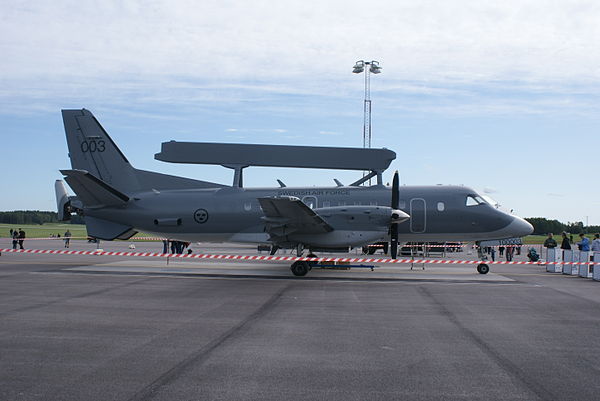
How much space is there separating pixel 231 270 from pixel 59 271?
6.54 metres

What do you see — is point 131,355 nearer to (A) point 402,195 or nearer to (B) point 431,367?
(B) point 431,367

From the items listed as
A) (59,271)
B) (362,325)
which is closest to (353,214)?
(362,325)

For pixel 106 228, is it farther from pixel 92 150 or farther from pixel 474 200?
pixel 474 200

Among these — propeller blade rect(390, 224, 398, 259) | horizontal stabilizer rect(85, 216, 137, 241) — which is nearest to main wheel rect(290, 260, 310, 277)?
propeller blade rect(390, 224, 398, 259)

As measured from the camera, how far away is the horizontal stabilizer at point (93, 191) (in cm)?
1964

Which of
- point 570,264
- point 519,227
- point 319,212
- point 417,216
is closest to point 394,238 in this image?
point 417,216

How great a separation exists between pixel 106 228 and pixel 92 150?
3529 mm

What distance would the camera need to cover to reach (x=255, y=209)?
68.5 feet

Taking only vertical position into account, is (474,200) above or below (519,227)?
above

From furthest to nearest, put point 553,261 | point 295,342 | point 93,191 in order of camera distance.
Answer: point 553,261 → point 93,191 → point 295,342

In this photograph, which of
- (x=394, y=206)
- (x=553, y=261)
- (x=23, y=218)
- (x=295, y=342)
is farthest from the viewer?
(x=23, y=218)

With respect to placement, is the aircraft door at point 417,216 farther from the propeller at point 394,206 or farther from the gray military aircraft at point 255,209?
the propeller at point 394,206

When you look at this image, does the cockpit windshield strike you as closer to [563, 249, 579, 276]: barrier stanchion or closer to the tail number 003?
[563, 249, 579, 276]: barrier stanchion

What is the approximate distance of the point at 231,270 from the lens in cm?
2117
